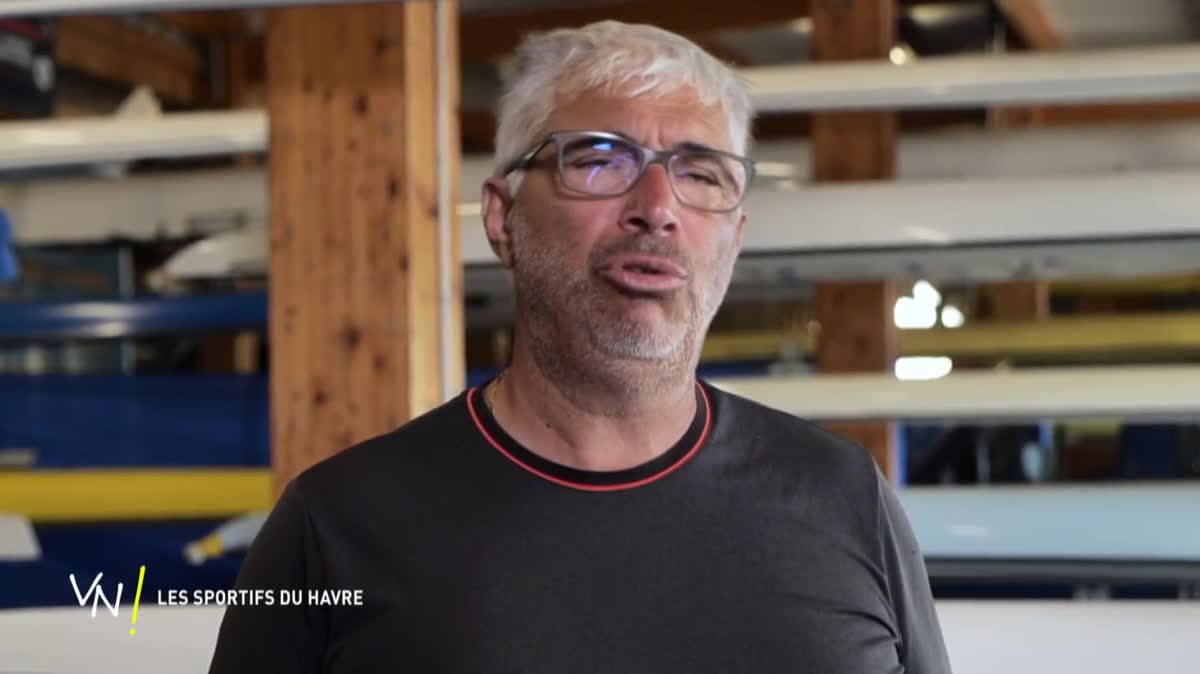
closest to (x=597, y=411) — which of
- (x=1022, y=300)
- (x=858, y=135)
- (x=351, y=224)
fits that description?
(x=351, y=224)

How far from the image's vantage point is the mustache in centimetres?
97

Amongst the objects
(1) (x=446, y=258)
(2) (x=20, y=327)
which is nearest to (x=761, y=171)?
(1) (x=446, y=258)

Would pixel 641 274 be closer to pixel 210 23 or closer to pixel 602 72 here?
pixel 602 72

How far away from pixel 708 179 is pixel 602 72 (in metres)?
0.12

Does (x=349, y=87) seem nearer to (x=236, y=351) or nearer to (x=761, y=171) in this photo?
(x=761, y=171)

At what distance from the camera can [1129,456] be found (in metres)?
3.38

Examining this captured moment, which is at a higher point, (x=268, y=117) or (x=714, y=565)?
(x=268, y=117)

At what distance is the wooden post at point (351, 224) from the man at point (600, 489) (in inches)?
26.3

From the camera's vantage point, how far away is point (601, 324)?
98 centimetres

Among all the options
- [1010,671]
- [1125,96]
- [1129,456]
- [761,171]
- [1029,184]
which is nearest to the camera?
[1010,671]

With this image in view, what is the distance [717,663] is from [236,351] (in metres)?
3.52

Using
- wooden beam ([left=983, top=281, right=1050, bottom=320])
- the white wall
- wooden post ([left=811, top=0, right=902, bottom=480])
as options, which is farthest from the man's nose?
wooden beam ([left=983, top=281, right=1050, bottom=320])

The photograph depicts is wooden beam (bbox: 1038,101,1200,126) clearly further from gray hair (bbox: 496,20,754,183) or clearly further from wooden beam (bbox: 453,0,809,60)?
gray hair (bbox: 496,20,754,183)

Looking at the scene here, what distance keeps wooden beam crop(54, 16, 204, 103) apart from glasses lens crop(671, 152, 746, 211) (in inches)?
115
